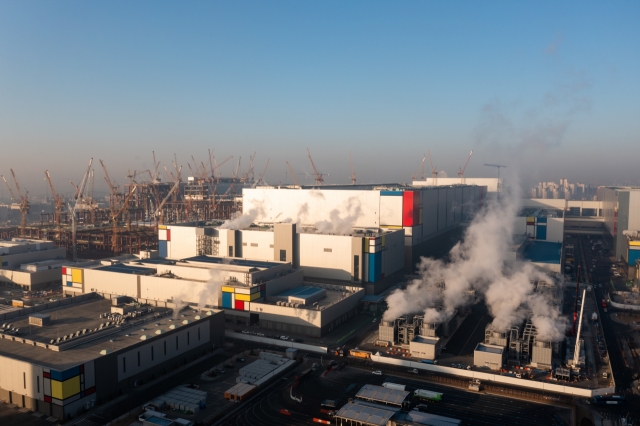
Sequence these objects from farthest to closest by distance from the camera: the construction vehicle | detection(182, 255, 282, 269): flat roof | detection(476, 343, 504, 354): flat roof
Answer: detection(182, 255, 282, 269): flat roof
the construction vehicle
detection(476, 343, 504, 354): flat roof

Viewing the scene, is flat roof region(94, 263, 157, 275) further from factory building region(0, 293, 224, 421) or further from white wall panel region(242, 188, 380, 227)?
white wall panel region(242, 188, 380, 227)

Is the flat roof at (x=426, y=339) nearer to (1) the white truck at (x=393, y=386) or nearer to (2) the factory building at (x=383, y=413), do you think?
(1) the white truck at (x=393, y=386)

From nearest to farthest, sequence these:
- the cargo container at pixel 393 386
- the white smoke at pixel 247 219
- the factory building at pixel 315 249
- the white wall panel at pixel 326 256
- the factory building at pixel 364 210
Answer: the cargo container at pixel 393 386, the factory building at pixel 315 249, the white wall panel at pixel 326 256, the white smoke at pixel 247 219, the factory building at pixel 364 210

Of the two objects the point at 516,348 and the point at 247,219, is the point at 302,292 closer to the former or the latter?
the point at 516,348

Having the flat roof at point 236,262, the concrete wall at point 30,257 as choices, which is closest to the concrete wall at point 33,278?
the concrete wall at point 30,257

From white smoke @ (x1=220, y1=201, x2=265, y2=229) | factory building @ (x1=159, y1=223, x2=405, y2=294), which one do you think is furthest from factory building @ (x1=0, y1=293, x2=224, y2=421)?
white smoke @ (x1=220, y1=201, x2=265, y2=229)

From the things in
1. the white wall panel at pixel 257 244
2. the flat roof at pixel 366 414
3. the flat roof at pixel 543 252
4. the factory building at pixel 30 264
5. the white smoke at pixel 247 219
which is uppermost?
the white smoke at pixel 247 219
